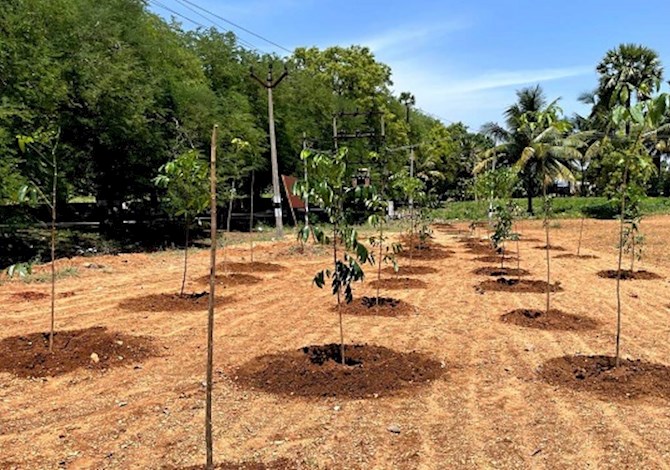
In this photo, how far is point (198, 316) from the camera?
8.45 m

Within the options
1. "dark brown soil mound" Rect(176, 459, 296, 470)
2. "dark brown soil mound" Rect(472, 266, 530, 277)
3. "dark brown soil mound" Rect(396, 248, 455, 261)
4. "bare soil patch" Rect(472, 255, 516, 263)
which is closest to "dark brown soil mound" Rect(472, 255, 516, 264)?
"bare soil patch" Rect(472, 255, 516, 263)

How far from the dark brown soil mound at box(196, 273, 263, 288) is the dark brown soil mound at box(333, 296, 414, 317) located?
3064 millimetres

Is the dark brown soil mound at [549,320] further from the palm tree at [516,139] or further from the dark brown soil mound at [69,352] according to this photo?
the palm tree at [516,139]

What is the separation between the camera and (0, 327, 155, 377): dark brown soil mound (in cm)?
573

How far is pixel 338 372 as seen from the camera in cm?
540

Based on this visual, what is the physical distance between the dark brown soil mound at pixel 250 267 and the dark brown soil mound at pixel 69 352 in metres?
6.28

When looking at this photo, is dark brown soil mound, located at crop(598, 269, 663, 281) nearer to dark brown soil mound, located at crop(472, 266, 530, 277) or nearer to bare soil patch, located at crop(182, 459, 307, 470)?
dark brown soil mound, located at crop(472, 266, 530, 277)

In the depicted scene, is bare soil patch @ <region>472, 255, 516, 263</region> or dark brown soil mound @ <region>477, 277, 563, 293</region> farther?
bare soil patch @ <region>472, 255, 516, 263</region>

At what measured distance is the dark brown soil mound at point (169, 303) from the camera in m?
8.92

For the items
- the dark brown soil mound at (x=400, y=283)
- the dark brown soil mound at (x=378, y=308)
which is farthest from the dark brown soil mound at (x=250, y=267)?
the dark brown soil mound at (x=378, y=308)

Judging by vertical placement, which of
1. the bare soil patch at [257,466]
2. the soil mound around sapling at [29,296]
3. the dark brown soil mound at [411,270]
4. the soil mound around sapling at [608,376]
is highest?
the dark brown soil mound at [411,270]

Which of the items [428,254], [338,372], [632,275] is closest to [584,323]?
[338,372]

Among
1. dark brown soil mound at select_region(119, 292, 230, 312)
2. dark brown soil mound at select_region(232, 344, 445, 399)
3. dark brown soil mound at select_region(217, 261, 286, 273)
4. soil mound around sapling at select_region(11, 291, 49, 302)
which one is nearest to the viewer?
dark brown soil mound at select_region(232, 344, 445, 399)

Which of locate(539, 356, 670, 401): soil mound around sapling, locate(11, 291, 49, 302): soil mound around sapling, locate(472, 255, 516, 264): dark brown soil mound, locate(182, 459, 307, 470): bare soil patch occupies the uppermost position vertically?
locate(472, 255, 516, 264): dark brown soil mound
